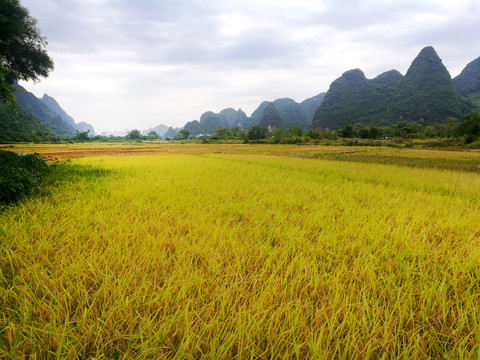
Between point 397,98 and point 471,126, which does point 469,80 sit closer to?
point 397,98

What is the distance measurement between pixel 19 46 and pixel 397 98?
400 feet

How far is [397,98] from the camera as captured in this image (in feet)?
305

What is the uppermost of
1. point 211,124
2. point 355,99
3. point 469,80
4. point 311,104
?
point 311,104

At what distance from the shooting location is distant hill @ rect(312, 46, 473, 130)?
260 ft

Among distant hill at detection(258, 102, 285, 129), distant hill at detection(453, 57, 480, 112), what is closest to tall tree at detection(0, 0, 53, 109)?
distant hill at detection(258, 102, 285, 129)

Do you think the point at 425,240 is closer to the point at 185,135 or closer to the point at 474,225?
the point at 474,225

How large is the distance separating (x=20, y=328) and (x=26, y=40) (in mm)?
17045

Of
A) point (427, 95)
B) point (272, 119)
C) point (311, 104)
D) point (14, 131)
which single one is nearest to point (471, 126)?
point (427, 95)

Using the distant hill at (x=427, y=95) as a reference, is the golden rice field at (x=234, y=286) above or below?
below

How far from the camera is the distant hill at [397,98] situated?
7925 centimetres

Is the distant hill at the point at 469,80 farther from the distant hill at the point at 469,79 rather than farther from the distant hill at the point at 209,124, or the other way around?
→ the distant hill at the point at 209,124

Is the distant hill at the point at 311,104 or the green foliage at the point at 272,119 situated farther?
the distant hill at the point at 311,104

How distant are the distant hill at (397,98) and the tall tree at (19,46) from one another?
105161 mm

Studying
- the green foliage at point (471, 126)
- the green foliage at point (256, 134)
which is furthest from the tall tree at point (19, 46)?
the green foliage at point (256, 134)
